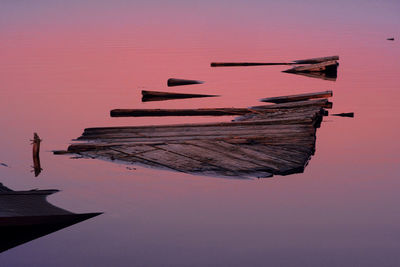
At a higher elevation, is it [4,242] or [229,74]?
[229,74]

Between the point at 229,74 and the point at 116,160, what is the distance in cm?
825

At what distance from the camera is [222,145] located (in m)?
9.49

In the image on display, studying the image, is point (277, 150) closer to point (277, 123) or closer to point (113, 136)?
point (277, 123)

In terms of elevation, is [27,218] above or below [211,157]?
below

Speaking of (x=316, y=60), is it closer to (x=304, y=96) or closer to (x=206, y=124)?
(x=304, y=96)

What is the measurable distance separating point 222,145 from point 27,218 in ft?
12.1

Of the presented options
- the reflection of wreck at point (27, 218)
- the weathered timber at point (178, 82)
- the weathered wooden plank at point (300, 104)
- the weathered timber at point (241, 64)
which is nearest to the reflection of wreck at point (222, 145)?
the weathered wooden plank at point (300, 104)

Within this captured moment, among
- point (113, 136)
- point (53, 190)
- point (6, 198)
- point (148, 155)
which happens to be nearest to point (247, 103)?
point (113, 136)

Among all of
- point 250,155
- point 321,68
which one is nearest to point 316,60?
point 321,68

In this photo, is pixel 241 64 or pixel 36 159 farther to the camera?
pixel 241 64

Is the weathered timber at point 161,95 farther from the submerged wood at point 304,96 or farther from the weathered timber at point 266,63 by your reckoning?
the weathered timber at point 266,63

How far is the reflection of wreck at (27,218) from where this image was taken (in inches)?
245

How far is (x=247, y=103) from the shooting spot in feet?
44.2

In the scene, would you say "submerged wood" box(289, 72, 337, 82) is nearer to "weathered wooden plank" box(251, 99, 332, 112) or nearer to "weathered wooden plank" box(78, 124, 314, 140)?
"weathered wooden plank" box(251, 99, 332, 112)
